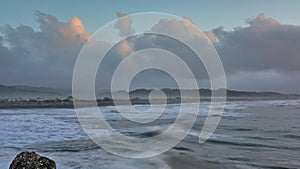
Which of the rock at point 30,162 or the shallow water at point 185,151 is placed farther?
the shallow water at point 185,151

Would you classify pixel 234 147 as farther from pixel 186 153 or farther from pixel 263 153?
pixel 186 153

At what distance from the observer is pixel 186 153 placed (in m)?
11.8

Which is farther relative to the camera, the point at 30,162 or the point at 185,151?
the point at 185,151

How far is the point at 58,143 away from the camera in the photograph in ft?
46.1

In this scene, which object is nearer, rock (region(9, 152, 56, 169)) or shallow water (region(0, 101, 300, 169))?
rock (region(9, 152, 56, 169))

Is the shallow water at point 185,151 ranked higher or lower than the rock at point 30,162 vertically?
lower

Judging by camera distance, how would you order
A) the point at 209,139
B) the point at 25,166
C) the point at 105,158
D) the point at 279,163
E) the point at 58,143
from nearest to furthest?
1. the point at 25,166
2. the point at 279,163
3. the point at 105,158
4. the point at 58,143
5. the point at 209,139

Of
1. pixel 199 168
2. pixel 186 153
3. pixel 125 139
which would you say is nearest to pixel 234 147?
pixel 186 153

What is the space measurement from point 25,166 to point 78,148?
7.29 meters

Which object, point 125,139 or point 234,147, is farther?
point 125,139

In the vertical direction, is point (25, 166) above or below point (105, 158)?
above

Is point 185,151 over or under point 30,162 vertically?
under

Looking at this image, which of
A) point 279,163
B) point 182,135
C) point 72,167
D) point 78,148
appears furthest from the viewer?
point 182,135

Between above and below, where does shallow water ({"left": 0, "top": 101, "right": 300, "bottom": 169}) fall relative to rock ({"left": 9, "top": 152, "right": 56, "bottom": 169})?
below
